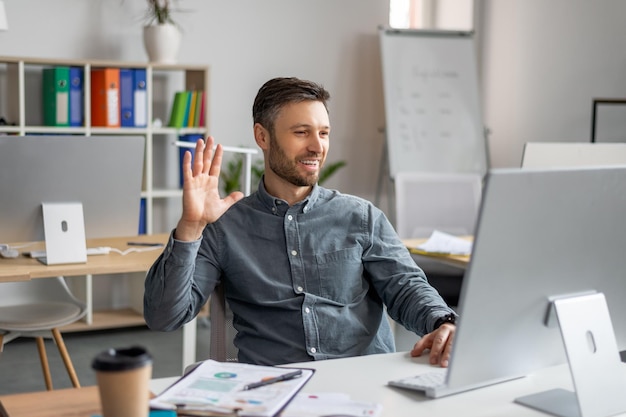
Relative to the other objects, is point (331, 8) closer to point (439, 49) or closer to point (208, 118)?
point (439, 49)

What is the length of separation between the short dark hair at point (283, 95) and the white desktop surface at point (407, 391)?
67 cm

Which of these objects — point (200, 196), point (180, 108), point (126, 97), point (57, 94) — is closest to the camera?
point (200, 196)

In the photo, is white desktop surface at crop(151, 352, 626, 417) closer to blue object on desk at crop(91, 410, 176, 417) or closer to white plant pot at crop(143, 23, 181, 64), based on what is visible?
blue object on desk at crop(91, 410, 176, 417)

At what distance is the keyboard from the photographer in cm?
146

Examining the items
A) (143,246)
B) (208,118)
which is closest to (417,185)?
(208,118)

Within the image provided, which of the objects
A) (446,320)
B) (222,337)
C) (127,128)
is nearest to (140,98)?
(127,128)

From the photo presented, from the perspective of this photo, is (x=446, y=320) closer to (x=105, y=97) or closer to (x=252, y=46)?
(x=105, y=97)

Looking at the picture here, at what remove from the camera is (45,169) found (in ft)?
8.52

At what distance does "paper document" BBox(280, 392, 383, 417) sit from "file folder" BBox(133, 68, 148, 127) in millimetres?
3407

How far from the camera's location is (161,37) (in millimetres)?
4609

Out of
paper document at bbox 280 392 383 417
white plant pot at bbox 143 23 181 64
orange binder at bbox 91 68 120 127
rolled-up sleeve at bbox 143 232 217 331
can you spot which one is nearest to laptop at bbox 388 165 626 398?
paper document at bbox 280 392 383 417

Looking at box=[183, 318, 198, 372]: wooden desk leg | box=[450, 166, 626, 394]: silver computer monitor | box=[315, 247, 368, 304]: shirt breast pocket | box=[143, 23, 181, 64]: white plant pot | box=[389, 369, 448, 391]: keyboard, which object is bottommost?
box=[183, 318, 198, 372]: wooden desk leg

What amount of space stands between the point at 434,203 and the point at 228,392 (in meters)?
2.93

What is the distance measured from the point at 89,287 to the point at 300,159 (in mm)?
2840
